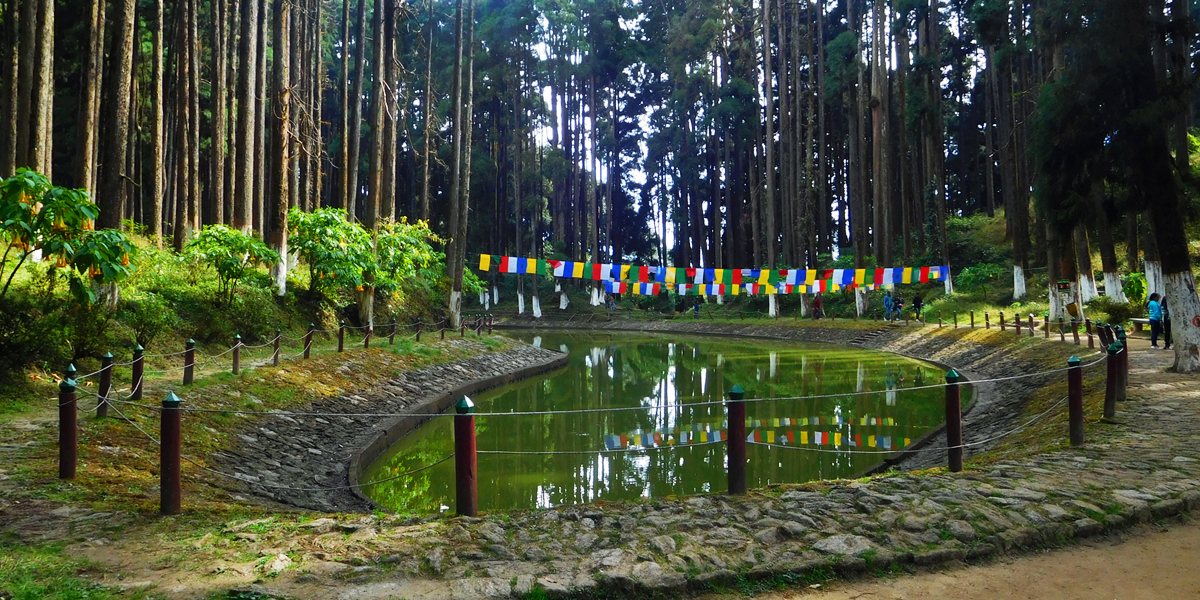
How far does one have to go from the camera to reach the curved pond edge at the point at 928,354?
873 cm

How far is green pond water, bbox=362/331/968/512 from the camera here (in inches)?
314

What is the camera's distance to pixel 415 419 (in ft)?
37.9

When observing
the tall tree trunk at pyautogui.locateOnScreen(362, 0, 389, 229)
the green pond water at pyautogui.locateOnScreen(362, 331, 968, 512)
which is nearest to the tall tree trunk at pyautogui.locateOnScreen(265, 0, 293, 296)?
the tall tree trunk at pyautogui.locateOnScreen(362, 0, 389, 229)

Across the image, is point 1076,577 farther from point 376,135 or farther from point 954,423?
point 376,135

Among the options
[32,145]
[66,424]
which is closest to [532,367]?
[32,145]

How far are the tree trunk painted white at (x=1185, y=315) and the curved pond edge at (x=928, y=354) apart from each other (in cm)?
154

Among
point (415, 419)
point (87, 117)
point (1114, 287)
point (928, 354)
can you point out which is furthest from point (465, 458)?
point (1114, 287)

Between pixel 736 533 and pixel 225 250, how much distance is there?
1125cm

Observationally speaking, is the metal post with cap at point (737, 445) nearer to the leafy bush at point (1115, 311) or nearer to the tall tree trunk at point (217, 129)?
the leafy bush at point (1115, 311)

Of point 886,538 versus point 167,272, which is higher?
point 167,272

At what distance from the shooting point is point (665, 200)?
4881 cm

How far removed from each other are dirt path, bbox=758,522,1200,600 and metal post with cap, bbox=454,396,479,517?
6.68 ft

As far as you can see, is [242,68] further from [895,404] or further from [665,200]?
[665,200]

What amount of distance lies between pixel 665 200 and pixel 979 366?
34.3 meters
